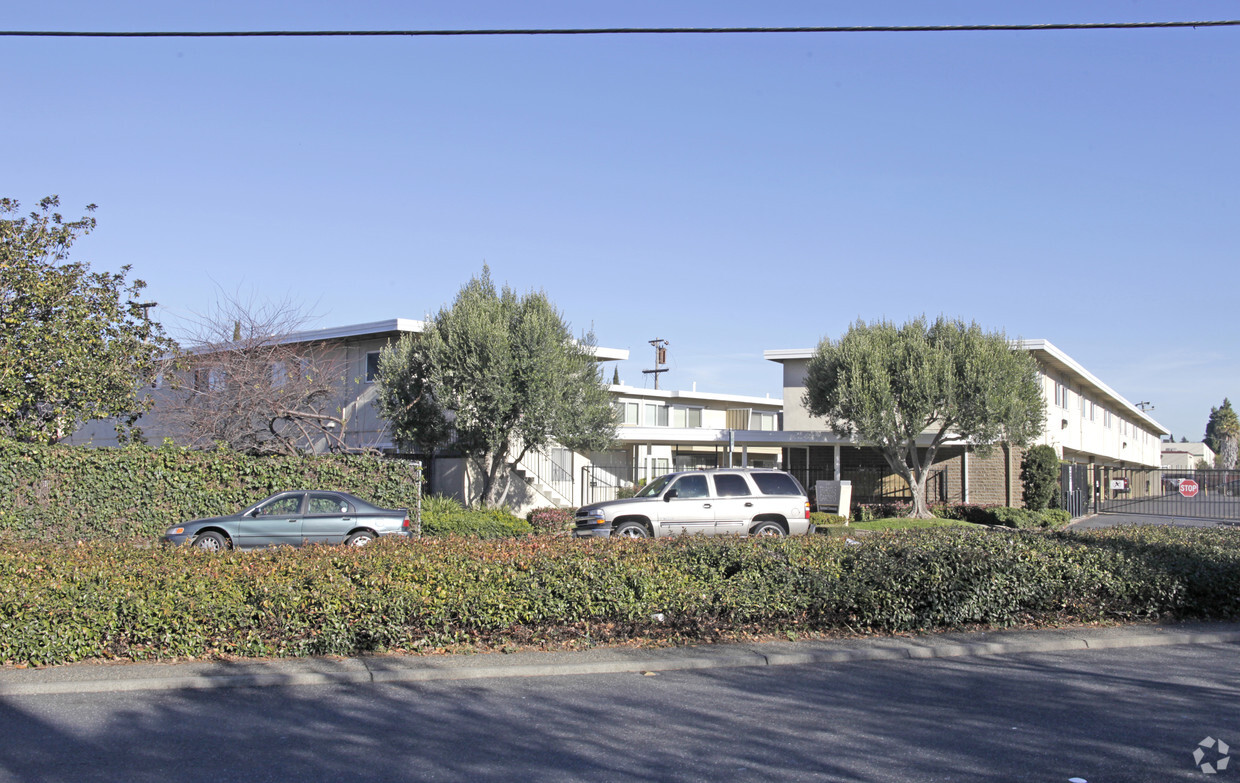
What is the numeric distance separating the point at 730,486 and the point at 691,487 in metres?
0.78

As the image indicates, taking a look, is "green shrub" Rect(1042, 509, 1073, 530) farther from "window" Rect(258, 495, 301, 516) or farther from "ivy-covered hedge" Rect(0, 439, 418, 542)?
"window" Rect(258, 495, 301, 516)

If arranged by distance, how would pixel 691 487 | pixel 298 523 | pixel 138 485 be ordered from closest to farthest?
pixel 298 523 → pixel 138 485 → pixel 691 487

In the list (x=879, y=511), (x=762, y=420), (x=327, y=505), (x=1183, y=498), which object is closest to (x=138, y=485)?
(x=327, y=505)

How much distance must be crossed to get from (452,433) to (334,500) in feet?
27.1

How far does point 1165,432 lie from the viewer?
81188 millimetres

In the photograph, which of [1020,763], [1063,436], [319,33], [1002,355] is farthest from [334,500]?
[1063,436]

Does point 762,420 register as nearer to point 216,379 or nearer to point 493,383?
point 493,383

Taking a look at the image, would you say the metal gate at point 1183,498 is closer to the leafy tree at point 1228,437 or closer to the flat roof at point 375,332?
the flat roof at point 375,332

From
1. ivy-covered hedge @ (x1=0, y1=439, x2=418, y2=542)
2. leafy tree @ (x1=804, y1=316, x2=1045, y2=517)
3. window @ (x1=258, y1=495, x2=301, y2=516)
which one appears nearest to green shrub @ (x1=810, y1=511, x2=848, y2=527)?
leafy tree @ (x1=804, y1=316, x2=1045, y2=517)

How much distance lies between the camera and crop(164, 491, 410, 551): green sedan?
1716cm

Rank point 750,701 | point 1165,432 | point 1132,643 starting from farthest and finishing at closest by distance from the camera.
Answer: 1. point 1165,432
2. point 1132,643
3. point 750,701

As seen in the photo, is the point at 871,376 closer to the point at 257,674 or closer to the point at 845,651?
the point at 845,651

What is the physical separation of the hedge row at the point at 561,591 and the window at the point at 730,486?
818 centimetres

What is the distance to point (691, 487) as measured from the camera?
65.0ft
